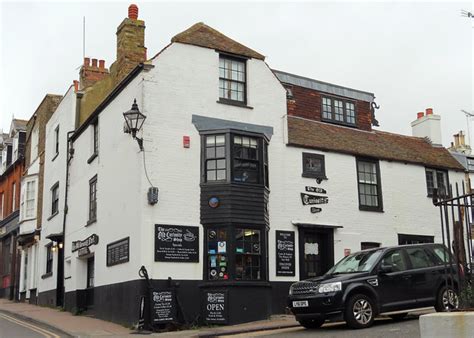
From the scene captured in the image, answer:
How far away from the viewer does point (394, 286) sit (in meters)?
13.4

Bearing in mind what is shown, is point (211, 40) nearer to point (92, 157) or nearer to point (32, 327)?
point (92, 157)

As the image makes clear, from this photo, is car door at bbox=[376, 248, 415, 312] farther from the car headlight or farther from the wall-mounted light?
the wall-mounted light

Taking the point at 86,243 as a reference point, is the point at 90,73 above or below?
above

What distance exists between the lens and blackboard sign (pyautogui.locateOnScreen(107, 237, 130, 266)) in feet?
55.3

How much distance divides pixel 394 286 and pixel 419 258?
1.24 metres

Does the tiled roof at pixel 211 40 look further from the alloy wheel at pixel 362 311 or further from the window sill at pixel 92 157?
the alloy wheel at pixel 362 311

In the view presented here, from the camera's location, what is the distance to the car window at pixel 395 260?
13727 mm

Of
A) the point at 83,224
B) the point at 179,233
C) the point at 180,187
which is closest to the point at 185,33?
the point at 180,187

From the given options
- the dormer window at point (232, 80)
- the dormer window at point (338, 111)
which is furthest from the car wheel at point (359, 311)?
the dormer window at point (338, 111)

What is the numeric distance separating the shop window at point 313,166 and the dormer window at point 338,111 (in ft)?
10.6

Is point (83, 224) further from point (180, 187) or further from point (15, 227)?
point (15, 227)

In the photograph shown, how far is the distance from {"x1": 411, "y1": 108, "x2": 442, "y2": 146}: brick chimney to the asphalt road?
11.5 meters

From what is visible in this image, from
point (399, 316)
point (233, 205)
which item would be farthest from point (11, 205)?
point (399, 316)

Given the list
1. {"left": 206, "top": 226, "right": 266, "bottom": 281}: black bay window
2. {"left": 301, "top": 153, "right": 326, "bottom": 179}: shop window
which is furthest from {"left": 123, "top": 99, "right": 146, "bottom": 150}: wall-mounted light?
{"left": 301, "top": 153, "right": 326, "bottom": 179}: shop window
